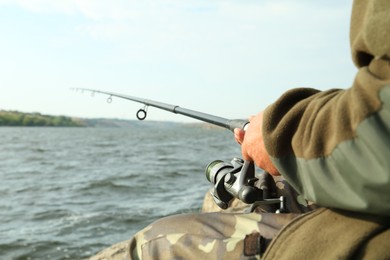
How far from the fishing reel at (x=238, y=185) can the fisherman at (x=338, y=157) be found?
1.20ft

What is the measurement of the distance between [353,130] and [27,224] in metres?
10.6

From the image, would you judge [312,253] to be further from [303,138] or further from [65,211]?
[65,211]

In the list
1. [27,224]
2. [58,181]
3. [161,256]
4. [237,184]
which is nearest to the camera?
[161,256]

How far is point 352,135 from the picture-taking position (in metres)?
1.73

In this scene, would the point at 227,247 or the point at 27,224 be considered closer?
the point at 227,247

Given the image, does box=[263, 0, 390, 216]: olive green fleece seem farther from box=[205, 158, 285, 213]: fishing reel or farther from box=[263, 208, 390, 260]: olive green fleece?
box=[205, 158, 285, 213]: fishing reel

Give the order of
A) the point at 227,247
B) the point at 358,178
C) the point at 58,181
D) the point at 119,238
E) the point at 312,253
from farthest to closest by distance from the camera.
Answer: the point at 58,181
the point at 119,238
the point at 227,247
the point at 312,253
the point at 358,178

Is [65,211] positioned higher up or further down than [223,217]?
further down

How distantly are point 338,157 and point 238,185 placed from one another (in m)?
0.99

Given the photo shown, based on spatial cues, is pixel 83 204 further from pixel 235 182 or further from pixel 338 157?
pixel 338 157

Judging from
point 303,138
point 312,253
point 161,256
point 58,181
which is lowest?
point 58,181

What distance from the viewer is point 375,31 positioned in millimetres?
1729

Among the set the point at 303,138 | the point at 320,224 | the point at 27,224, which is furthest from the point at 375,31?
the point at 27,224

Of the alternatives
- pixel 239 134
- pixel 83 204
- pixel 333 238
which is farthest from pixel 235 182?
pixel 83 204
